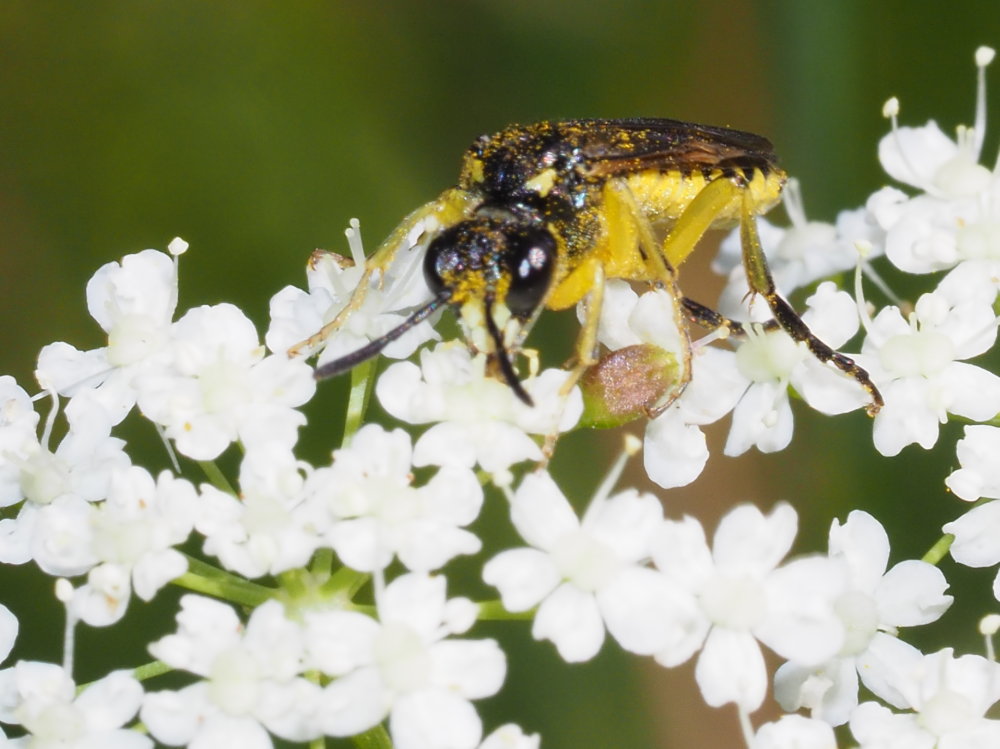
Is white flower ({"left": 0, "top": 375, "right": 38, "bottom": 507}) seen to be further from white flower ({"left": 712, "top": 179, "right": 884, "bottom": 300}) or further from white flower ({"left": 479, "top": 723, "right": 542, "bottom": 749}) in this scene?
white flower ({"left": 712, "top": 179, "right": 884, "bottom": 300})

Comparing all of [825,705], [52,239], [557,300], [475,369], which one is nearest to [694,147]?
[557,300]

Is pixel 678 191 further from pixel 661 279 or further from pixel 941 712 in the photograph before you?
pixel 941 712

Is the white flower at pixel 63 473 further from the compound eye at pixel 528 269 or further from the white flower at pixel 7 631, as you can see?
the compound eye at pixel 528 269

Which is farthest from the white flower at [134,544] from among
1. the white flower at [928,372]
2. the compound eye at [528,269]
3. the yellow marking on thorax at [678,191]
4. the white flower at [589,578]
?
the white flower at [928,372]

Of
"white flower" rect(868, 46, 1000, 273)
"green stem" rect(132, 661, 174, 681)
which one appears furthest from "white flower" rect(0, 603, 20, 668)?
"white flower" rect(868, 46, 1000, 273)

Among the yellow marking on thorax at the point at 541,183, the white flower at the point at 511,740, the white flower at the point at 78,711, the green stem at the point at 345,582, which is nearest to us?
the white flower at the point at 511,740

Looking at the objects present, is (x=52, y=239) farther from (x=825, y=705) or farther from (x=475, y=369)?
(x=825, y=705)
